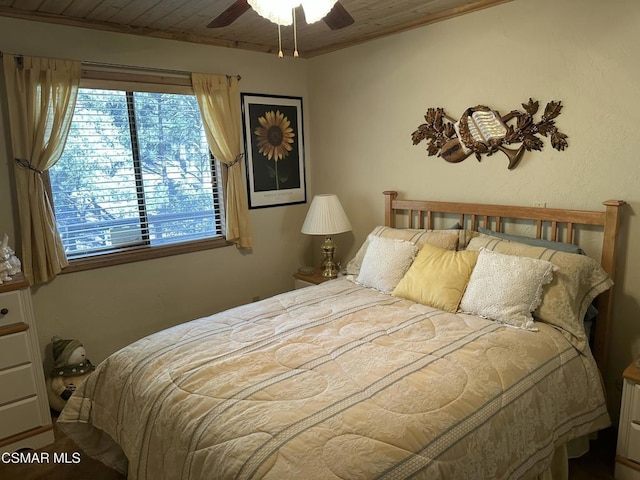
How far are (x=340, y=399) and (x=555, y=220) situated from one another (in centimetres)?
165

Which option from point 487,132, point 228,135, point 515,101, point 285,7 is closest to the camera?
point 285,7

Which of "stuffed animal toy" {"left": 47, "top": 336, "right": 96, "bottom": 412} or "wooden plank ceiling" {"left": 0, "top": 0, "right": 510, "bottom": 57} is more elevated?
"wooden plank ceiling" {"left": 0, "top": 0, "right": 510, "bottom": 57}

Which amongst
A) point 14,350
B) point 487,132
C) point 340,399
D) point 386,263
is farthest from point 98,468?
point 487,132

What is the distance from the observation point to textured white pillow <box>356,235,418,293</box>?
2.71 metres

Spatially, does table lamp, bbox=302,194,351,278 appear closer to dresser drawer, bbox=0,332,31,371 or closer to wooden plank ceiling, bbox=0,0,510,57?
wooden plank ceiling, bbox=0,0,510,57

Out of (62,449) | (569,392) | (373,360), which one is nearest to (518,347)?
(569,392)

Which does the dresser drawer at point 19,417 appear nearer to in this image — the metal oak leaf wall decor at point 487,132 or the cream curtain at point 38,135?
the cream curtain at point 38,135

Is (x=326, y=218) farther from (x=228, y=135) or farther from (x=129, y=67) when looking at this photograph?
(x=129, y=67)

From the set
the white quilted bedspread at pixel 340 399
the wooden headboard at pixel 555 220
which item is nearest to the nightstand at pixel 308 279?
the wooden headboard at pixel 555 220

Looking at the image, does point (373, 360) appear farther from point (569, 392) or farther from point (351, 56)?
point (351, 56)

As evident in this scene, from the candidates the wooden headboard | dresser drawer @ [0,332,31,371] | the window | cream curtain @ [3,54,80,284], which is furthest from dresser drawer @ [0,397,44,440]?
the wooden headboard

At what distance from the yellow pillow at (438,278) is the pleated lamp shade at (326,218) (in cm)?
92

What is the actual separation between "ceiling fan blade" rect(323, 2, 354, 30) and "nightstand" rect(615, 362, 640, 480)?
1.98 m

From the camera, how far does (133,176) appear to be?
10.1 ft
